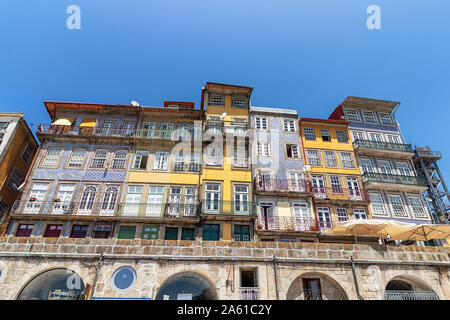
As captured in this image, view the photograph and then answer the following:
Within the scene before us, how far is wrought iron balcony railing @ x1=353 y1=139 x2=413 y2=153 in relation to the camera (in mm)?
27236

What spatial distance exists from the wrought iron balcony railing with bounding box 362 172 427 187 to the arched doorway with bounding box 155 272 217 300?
1826cm

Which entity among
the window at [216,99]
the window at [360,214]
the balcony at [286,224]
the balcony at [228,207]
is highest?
the window at [216,99]

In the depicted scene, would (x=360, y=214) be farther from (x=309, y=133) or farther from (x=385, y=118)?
(x=385, y=118)

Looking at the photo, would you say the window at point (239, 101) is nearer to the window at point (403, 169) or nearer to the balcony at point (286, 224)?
the balcony at point (286, 224)

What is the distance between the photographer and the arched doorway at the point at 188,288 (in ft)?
46.2

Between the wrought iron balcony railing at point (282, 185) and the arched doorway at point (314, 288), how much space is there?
9.27 m

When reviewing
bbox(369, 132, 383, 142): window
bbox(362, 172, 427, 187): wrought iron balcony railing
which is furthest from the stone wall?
bbox(369, 132, 383, 142): window

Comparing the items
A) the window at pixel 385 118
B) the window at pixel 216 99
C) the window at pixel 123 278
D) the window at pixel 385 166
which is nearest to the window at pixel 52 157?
the window at pixel 123 278

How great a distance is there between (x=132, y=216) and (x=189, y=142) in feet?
27.5

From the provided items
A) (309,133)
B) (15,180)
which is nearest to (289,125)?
(309,133)

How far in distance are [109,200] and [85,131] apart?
7.26 meters

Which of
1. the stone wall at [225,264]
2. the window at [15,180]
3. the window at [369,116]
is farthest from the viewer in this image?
the window at [369,116]
